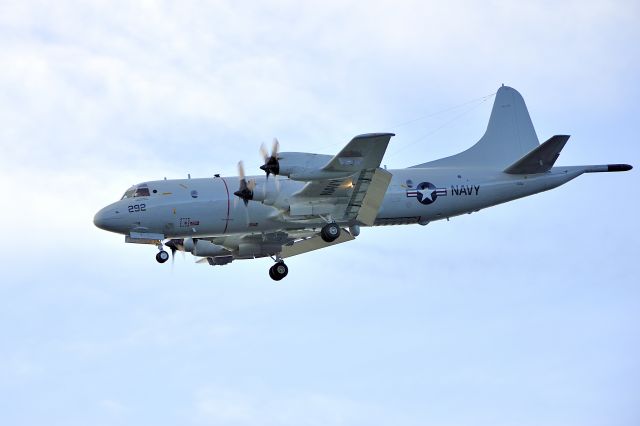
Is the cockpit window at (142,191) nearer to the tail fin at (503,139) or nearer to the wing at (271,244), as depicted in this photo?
the wing at (271,244)

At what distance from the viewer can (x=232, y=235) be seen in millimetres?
43875

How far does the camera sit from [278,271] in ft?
146

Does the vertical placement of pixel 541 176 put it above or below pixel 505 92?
below

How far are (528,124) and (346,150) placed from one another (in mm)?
13360

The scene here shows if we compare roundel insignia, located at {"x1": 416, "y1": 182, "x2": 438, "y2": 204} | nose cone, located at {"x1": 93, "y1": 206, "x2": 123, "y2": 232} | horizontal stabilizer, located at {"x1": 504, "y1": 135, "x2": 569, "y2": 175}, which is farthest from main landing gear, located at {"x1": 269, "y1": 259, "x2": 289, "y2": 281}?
horizontal stabilizer, located at {"x1": 504, "y1": 135, "x2": 569, "y2": 175}

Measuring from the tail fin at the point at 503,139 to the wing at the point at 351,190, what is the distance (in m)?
5.99

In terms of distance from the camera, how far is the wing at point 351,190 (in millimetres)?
37062

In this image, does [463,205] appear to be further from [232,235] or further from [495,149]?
[232,235]

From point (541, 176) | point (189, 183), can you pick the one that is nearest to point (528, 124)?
point (541, 176)

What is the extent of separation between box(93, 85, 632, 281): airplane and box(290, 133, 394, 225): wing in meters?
0.03

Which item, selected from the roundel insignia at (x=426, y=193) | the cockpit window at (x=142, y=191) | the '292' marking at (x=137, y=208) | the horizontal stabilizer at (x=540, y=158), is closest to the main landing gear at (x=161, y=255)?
the '292' marking at (x=137, y=208)

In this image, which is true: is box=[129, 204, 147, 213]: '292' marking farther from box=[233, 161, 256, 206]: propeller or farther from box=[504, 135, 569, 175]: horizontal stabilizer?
box=[504, 135, 569, 175]: horizontal stabilizer

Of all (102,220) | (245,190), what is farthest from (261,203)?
(102,220)

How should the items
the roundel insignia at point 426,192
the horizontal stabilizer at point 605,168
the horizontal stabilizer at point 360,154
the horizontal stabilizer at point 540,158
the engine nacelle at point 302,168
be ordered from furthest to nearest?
the horizontal stabilizer at point 605,168, the roundel insignia at point 426,192, the horizontal stabilizer at point 540,158, the engine nacelle at point 302,168, the horizontal stabilizer at point 360,154
